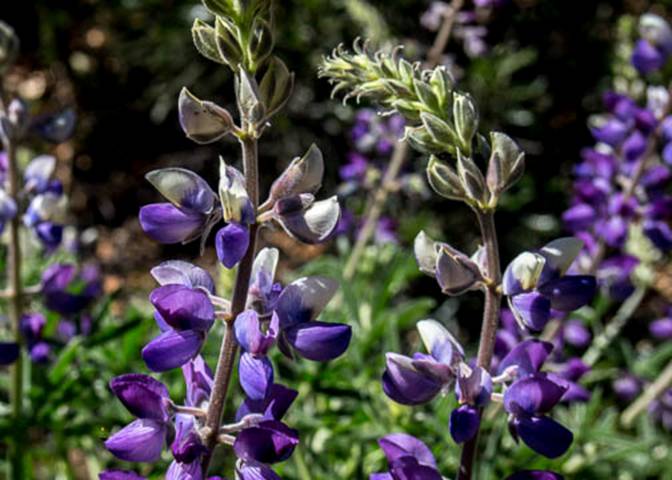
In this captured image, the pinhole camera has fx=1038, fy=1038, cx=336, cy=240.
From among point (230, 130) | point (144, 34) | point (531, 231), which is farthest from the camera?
point (144, 34)

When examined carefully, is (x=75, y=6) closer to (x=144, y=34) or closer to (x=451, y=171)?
(x=144, y=34)

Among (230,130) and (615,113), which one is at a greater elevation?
(230,130)

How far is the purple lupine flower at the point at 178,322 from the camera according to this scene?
145cm

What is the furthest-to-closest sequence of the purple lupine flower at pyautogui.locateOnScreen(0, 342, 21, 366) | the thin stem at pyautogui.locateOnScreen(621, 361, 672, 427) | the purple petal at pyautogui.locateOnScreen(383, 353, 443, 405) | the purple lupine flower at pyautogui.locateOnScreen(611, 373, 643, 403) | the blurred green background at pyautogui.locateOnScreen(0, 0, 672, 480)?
the blurred green background at pyautogui.locateOnScreen(0, 0, 672, 480) → the purple lupine flower at pyautogui.locateOnScreen(611, 373, 643, 403) → the thin stem at pyautogui.locateOnScreen(621, 361, 672, 427) → the purple lupine flower at pyautogui.locateOnScreen(0, 342, 21, 366) → the purple petal at pyautogui.locateOnScreen(383, 353, 443, 405)

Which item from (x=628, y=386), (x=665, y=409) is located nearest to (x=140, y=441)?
(x=628, y=386)

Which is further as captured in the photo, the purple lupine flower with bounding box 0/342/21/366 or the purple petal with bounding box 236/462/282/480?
the purple lupine flower with bounding box 0/342/21/366

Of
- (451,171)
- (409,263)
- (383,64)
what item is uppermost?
(383,64)

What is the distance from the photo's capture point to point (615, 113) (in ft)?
10.0

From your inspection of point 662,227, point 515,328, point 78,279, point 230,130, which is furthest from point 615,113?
point 230,130

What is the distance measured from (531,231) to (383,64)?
347 centimetres

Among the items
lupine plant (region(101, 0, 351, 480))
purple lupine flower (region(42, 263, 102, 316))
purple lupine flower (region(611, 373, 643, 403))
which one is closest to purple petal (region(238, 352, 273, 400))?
lupine plant (region(101, 0, 351, 480))

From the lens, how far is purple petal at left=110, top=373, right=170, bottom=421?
148cm

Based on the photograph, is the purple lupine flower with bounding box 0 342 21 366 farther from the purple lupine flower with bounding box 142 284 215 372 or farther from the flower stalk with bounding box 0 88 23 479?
the purple lupine flower with bounding box 142 284 215 372

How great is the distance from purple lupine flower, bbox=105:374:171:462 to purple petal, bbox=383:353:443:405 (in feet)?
1.08
